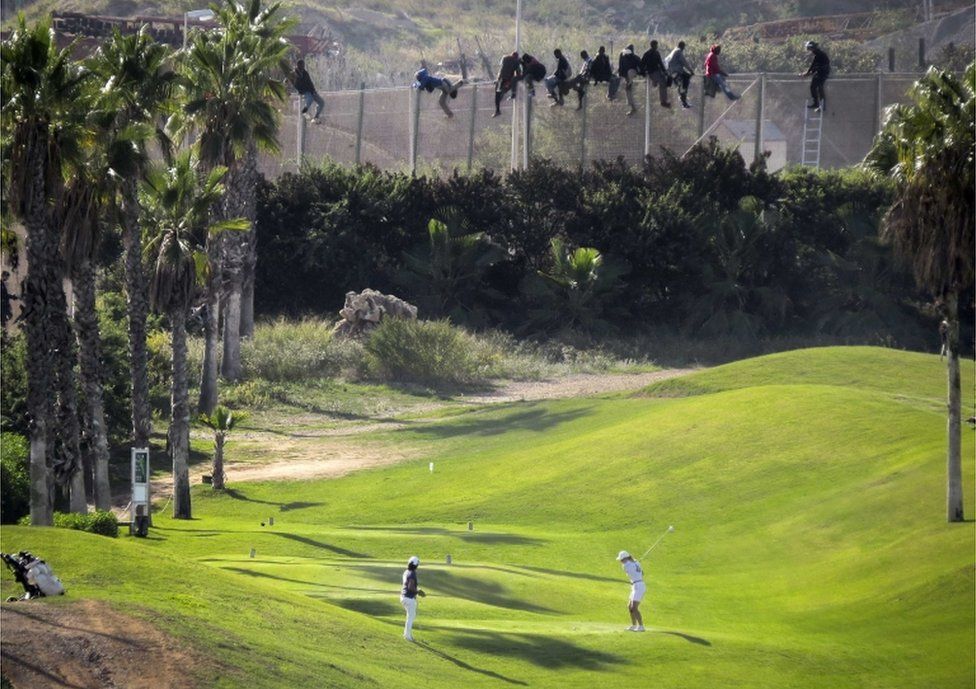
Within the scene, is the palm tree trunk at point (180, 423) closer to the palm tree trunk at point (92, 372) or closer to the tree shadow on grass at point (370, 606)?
the palm tree trunk at point (92, 372)

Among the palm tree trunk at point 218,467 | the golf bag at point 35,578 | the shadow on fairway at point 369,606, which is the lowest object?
the palm tree trunk at point 218,467

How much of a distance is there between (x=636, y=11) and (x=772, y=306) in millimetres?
109186

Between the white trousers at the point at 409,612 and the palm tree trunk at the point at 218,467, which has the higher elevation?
the white trousers at the point at 409,612

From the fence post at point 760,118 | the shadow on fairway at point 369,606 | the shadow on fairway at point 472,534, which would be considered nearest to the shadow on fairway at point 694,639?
the shadow on fairway at point 369,606

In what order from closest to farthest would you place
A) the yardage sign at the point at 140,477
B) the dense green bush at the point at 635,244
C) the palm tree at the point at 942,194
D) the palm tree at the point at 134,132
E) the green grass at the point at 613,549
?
the green grass at the point at 613,549, the palm tree at the point at 942,194, the yardage sign at the point at 140,477, the palm tree at the point at 134,132, the dense green bush at the point at 635,244

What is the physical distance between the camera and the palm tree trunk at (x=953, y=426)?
116 feet

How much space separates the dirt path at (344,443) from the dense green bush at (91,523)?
10.3 m

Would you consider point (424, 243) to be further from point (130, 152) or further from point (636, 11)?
point (636, 11)

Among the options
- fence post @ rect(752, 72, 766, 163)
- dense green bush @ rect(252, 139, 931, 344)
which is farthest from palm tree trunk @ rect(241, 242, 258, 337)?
fence post @ rect(752, 72, 766, 163)

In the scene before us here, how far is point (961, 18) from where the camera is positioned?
145m

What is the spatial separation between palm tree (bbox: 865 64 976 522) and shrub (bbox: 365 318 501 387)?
3087 centimetres

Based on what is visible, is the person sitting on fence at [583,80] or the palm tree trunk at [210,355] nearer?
the palm tree trunk at [210,355]

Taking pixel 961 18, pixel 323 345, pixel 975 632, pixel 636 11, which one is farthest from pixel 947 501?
pixel 636 11

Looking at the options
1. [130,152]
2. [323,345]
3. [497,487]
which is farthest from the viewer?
[323,345]
